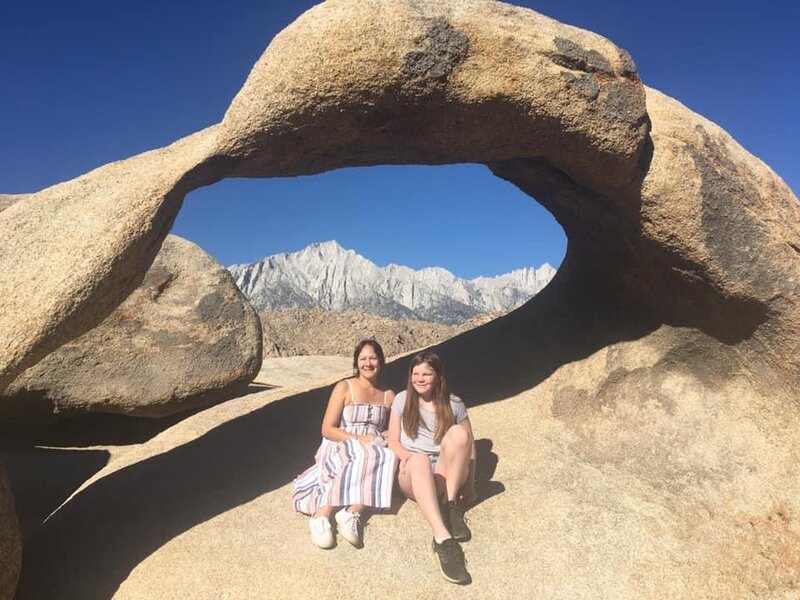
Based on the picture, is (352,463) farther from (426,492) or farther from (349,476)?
(426,492)

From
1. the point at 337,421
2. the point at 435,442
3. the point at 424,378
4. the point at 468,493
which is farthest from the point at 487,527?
the point at 337,421

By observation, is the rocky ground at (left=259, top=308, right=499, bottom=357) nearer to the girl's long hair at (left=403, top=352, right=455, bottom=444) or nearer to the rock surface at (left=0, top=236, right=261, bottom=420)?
the rock surface at (left=0, top=236, right=261, bottom=420)

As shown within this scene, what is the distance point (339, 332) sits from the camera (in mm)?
16875

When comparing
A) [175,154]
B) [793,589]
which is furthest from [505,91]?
[793,589]

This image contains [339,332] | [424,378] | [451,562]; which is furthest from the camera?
[339,332]

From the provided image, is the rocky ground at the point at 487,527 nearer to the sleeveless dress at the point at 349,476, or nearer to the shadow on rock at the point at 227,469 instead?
the shadow on rock at the point at 227,469

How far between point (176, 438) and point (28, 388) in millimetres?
1458

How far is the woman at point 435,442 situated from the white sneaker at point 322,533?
0.60 m

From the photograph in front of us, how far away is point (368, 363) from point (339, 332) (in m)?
12.6

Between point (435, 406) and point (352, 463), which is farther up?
point (435, 406)

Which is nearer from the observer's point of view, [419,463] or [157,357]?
[419,463]

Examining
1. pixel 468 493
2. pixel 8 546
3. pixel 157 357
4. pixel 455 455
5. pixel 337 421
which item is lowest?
pixel 8 546

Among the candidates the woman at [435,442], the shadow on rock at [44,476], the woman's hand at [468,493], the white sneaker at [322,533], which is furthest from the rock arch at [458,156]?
the shadow on rock at [44,476]

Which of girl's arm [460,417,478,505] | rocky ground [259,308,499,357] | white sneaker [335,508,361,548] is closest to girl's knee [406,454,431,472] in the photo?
girl's arm [460,417,478,505]
